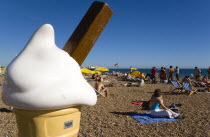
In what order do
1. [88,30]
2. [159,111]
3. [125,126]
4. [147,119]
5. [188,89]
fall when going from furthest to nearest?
[188,89] < [159,111] < [147,119] < [125,126] < [88,30]

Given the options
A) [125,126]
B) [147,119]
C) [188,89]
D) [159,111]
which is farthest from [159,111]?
[188,89]

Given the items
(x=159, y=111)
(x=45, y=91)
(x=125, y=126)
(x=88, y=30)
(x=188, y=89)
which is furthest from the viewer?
(x=188, y=89)

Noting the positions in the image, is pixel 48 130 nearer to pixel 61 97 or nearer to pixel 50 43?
pixel 61 97

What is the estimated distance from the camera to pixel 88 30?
2.04 m

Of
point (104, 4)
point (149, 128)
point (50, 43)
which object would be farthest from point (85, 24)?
point (149, 128)

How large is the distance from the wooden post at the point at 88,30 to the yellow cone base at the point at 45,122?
2.30 ft

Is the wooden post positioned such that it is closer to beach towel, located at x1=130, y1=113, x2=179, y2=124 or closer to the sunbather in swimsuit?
beach towel, located at x1=130, y1=113, x2=179, y2=124

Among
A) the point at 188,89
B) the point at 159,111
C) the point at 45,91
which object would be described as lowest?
the point at 159,111

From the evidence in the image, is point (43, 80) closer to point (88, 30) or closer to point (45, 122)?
point (45, 122)

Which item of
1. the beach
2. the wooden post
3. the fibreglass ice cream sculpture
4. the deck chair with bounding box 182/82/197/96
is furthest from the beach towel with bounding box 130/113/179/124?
the deck chair with bounding box 182/82/197/96

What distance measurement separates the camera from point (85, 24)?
2.10 meters

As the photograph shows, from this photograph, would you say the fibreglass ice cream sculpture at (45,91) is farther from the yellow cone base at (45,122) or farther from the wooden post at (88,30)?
the wooden post at (88,30)

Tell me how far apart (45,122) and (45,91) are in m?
0.28

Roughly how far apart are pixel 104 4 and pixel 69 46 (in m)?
0.62
